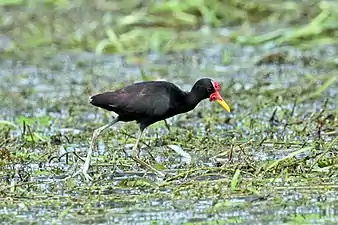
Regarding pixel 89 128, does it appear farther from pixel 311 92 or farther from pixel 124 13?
pixel 124 13

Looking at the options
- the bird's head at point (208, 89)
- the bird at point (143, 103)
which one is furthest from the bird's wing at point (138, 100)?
the bird's head at point (208, 89)

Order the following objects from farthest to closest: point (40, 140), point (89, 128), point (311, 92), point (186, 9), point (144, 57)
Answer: point (186, 9) < point (144, 57) < point (311, 92) < point (89, 128) < point (40, 140)

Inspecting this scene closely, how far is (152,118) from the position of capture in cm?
942

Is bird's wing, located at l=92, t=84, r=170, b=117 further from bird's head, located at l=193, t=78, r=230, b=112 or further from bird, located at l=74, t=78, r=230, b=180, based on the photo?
bird's head, located at l=193, t=78, r=230, b=112

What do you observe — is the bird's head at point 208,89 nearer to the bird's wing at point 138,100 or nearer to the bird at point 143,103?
the bird at point 143,103

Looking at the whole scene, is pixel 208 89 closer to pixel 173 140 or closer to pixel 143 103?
pixel 143 103

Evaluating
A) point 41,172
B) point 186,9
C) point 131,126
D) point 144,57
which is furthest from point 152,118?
point 186,9

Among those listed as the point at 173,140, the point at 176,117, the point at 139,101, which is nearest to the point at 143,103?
the point at 139,101

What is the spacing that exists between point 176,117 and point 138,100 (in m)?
2.56

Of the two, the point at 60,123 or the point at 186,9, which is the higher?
the point at 186,9

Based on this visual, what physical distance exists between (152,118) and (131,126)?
2.02m

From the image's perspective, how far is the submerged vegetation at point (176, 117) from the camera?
8.06 meters

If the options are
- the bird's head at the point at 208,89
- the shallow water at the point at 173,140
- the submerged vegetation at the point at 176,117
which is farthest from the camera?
the bird's head at the point at 208,89

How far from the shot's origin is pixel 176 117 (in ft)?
38.9
